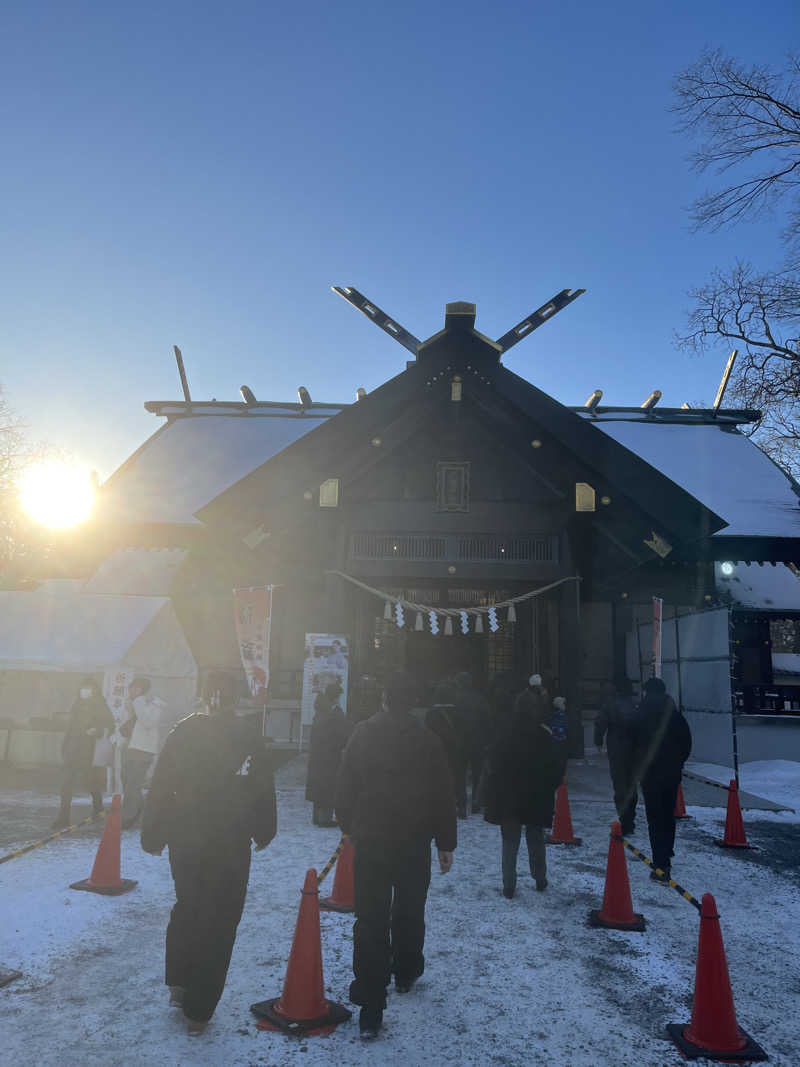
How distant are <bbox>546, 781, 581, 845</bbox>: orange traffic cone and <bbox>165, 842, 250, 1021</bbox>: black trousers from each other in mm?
5187

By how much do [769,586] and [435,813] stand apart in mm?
15529

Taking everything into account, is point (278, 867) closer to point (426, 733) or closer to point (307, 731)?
point (426, 733)

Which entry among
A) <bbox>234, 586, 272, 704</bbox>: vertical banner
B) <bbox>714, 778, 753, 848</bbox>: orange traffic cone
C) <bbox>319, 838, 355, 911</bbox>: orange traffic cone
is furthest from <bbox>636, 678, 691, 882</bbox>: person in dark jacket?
<bbox>234, 586, 272, 704</bbox>: vertical banner

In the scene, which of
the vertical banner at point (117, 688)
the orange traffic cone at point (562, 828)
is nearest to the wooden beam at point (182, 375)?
the vertical banner at point (117, 688)

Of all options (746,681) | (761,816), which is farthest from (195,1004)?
(746,681)

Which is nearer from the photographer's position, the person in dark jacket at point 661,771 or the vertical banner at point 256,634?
the person in dark jacket at point 661,771

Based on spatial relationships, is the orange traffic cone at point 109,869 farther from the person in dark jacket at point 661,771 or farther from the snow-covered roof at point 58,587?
the snow-covered roof at point 58,587

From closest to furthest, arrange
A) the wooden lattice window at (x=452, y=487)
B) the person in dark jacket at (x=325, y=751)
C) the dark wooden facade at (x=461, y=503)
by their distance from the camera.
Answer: the person in dark jacket at (x=325, y=751)
the dark wooden facade at (x=461, y=503)
the wooden lattice window at (x=452, y=487)

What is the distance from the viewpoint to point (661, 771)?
21.4 feet

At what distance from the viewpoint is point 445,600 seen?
15.9 m

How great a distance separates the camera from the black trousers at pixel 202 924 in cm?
371

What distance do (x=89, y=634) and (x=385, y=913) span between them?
10.3m

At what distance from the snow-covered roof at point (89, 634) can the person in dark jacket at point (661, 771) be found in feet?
29.4

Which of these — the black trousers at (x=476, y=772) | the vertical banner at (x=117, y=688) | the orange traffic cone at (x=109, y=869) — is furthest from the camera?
the vertical banner at (x=117, y=688)
